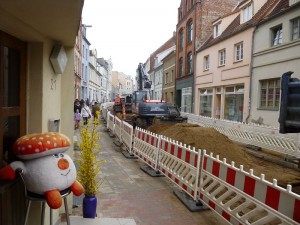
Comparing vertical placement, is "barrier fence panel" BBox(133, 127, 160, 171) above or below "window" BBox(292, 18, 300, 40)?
below

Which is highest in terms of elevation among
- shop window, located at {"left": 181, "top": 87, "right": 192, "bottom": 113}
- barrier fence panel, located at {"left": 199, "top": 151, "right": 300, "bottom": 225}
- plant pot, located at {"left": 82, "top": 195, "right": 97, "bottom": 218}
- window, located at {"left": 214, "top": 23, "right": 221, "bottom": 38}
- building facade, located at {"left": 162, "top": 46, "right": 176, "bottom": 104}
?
window, located at {"left": 214, "top": 23, "right": 221, "bottom": 38}

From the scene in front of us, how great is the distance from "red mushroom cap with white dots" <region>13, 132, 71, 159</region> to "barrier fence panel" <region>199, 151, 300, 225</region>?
2594mm

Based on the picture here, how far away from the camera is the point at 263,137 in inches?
468

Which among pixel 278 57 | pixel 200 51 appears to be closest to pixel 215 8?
pixel 200 51

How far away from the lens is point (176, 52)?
33.3 metres

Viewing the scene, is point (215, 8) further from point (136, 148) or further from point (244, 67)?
point (136, 148)

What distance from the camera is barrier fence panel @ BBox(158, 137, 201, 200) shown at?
5.71m

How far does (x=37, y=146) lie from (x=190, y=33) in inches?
1125

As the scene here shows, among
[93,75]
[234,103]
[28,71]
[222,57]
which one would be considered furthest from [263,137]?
[93,75]

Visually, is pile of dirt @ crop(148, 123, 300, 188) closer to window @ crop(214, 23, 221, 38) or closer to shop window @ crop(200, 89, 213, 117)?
shop window @ crop(200, 89, 213, 117)

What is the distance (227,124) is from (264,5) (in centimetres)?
918

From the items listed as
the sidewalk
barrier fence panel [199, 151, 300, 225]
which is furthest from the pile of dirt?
barrier fence panel [199, 151, 300, 225]

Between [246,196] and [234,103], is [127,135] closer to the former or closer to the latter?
[246,196]

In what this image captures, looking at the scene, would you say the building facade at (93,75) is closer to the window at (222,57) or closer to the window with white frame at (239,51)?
the window at (222,57)
